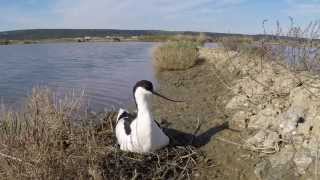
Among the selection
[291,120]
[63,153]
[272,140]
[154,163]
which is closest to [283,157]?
[272,140]

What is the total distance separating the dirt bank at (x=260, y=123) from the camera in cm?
646

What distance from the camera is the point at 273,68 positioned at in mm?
10273

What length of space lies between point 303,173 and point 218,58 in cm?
1376

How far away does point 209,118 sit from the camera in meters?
9.63

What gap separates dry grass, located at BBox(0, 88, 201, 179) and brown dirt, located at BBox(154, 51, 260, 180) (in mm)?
391

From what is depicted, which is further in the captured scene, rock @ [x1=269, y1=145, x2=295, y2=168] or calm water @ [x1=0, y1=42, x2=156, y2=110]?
calm water @ [x1=0, y1=42, x2=156, y2=110]

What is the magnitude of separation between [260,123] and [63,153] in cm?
368

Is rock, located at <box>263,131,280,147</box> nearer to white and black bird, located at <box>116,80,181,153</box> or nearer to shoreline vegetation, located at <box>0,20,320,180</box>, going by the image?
shoreline vegetation, located at <box>0,20,320,180</box>

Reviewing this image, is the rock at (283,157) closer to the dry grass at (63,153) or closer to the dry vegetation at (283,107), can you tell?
the dry vegetation at (283,107)

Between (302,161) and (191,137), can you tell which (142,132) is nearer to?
(191,137)

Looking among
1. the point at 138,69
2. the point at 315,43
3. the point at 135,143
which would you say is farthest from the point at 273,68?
the point at 138,69

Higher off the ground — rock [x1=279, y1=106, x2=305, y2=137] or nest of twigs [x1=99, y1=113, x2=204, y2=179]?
rock [x1=279, y1=106, x2=305, y2=137]

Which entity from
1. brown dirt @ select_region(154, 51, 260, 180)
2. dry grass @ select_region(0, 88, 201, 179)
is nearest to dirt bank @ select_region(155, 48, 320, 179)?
brown dirt @ select_region(154, 51, 260, 180)

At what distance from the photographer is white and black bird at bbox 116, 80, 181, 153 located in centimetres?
732
